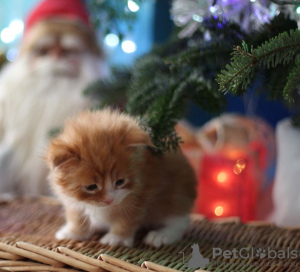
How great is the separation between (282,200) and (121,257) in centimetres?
53

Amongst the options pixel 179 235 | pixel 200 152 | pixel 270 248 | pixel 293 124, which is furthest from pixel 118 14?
pixel 270 248

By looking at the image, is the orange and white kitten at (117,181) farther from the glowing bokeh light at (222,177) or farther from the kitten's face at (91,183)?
the glowing bokeh light at (222,177)

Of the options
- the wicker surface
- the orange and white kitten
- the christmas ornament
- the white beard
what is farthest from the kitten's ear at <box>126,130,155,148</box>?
the white beard

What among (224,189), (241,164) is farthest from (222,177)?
(241,164)

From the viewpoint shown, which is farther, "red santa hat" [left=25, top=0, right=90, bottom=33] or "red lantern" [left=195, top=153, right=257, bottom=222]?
"red santa hat" [left=25, top=0, right=90, bottom=33]

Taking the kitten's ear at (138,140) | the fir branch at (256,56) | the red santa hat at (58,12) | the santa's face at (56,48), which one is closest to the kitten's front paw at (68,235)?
the kitten's ear at (138,140)

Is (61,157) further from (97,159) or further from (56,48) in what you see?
(56,48)

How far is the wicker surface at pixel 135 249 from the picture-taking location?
2.37ft

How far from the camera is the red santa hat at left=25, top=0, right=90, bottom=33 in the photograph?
1716 millimetres

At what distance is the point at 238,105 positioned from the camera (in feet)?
7.05

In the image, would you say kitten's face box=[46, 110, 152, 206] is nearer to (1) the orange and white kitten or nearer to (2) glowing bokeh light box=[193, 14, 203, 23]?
(1) the orange and white kitten

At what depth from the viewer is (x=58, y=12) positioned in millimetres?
1723

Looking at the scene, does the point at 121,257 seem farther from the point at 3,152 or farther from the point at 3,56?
the point at 3,56

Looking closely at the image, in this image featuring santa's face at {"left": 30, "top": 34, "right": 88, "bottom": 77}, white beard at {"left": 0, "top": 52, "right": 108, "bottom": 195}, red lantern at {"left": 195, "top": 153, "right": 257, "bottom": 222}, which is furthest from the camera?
santa's face at {"left": 30, "top": 34, "right": 88, "bottom": 77}
